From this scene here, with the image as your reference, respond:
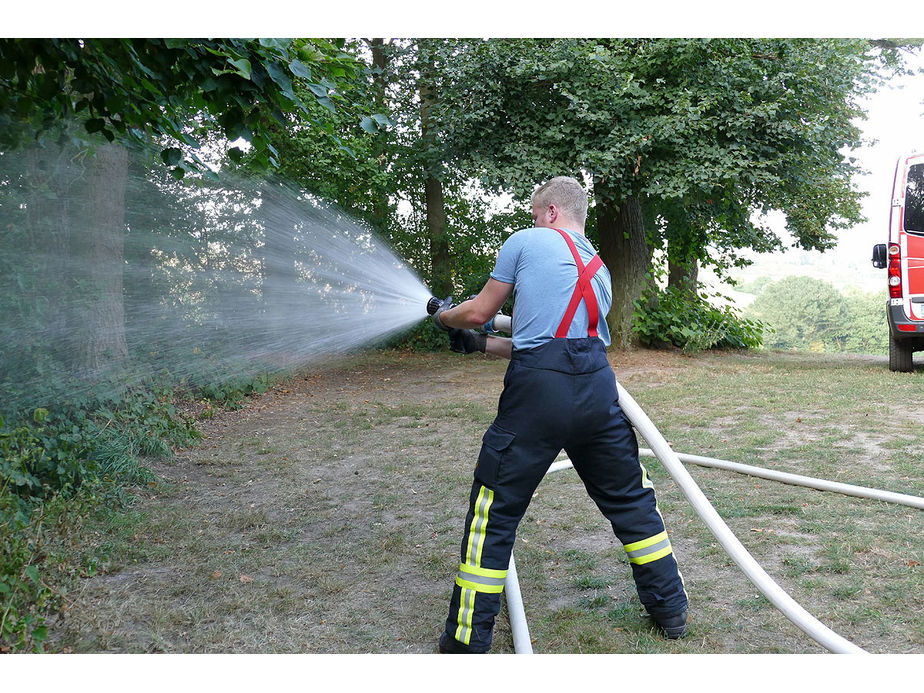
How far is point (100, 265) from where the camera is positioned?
6637 mm

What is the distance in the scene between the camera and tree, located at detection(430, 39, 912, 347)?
9312 millimetres

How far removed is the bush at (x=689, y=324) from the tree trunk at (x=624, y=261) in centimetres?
19

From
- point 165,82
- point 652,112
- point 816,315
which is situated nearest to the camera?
point 165,82

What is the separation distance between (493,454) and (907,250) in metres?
8.13

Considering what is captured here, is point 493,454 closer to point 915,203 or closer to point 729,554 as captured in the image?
point 729,554

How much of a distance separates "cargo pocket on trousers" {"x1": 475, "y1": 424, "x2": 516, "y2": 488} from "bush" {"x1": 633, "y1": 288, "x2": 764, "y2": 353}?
378 inches

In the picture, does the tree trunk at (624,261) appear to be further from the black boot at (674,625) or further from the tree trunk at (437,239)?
the black boot at (674,625)

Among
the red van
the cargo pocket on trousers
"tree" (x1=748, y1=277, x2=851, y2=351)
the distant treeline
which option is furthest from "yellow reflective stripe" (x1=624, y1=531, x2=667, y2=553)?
"tree" (x1=748, y1=277, x2=851, y2=351)

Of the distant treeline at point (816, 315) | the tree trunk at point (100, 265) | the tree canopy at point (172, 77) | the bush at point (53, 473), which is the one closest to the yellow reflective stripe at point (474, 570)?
the bush at point (53, 473)

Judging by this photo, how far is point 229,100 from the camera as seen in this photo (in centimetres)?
317

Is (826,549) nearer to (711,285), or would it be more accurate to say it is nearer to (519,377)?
(519,377)

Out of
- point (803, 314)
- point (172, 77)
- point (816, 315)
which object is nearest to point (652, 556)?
point (172, 77)

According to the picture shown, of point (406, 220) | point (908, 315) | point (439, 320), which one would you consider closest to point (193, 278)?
point (406, 220)

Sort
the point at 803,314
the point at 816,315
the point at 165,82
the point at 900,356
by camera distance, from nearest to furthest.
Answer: the point at 165,82, the point at 900,356, the point at 803,314, the point at 816,315
